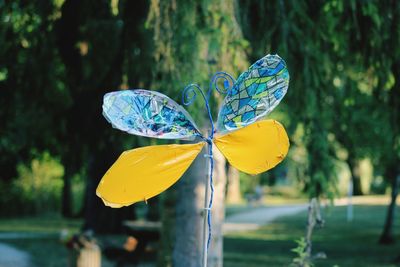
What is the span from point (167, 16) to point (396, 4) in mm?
2715

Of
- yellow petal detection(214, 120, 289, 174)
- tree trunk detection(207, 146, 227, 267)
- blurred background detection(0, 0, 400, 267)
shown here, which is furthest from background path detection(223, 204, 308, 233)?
yellow petal detection(214, 120, 289, 174)

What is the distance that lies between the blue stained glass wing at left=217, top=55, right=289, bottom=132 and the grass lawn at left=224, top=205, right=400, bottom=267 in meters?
4.70

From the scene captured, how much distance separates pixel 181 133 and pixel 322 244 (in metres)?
15.0

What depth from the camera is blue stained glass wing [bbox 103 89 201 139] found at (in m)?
4.39

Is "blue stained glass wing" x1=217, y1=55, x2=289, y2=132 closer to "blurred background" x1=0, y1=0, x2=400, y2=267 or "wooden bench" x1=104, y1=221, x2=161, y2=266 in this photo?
"blurred background" x1=0, y1=0, x2=400, y2=267

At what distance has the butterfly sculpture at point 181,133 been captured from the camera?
4277mm

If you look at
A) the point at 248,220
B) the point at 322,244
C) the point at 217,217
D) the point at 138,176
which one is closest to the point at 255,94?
the point at 138,176

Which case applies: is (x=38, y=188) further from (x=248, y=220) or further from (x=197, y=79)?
(x=197, y=79)

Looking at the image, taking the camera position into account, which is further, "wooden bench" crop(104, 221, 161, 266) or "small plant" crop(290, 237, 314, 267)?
"wooden bench" crop(104, 221, 161, 266)

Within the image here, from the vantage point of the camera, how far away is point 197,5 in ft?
25.9

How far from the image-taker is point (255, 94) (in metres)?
4.61

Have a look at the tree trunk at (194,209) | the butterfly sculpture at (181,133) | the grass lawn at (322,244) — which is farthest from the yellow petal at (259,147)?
the grass lawn at (322,244)

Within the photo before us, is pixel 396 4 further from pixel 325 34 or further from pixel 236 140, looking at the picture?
pixel 236 140

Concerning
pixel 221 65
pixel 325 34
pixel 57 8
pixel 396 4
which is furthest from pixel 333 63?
pixel 57 8
